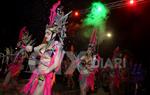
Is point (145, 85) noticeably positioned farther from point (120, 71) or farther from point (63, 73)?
point (63, 73)

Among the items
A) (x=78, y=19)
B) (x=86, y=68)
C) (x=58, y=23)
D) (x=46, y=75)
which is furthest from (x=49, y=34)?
(x=78, y=19)

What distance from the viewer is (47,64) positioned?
7.26m

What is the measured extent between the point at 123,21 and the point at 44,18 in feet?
25.7

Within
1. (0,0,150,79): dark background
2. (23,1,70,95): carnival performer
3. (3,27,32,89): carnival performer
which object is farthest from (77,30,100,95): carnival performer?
(0,0,150,79): dark background

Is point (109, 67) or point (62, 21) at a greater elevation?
point (62, 21)

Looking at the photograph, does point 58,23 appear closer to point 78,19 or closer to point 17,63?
point 17,63

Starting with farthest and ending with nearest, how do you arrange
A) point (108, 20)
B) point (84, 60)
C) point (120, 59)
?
point (108, 20)
point (120, 59)
point (84, 60)

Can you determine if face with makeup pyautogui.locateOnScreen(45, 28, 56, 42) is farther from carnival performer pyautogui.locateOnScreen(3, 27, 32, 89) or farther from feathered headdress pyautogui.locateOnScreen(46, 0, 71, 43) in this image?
carnival performer pyautogui.locateOnScreen(3, 27, 32, 89)

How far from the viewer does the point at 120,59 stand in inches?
551

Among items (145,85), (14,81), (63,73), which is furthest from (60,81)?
(145,85)

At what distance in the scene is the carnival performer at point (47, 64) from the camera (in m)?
7.18

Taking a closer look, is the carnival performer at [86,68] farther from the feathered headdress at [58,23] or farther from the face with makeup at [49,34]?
the face with makeup at [49,34]

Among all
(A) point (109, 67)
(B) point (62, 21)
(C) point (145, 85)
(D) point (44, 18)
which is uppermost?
(D) point (44, 18)

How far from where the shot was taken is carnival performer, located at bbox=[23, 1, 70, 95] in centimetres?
718
